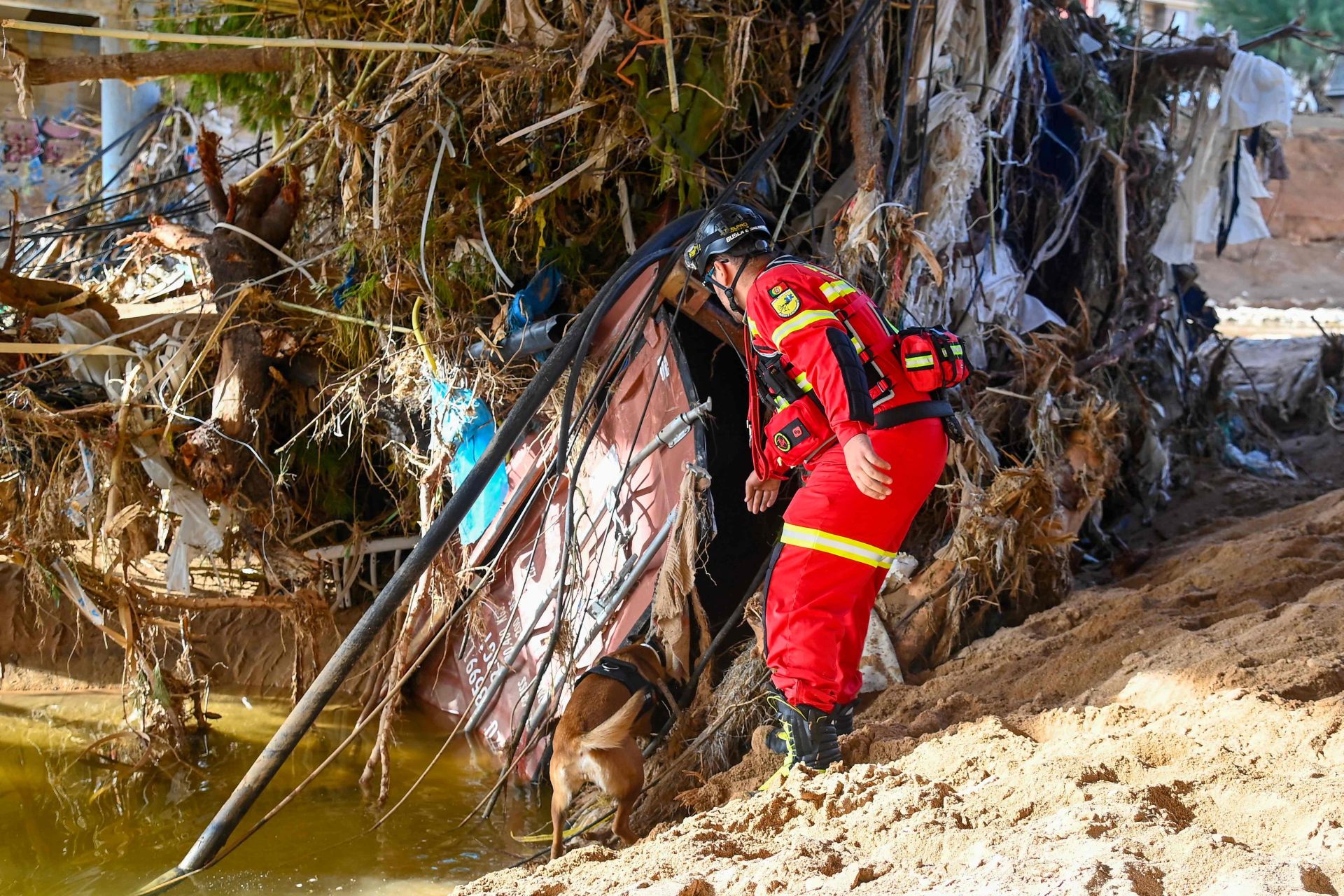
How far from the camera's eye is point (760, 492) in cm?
393

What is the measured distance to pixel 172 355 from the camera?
17.0 feet

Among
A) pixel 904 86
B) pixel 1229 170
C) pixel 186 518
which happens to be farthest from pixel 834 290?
pixel 1229 170

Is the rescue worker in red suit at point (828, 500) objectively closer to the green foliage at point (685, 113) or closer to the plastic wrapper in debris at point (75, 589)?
Result: the green foliage at point (685, 113)

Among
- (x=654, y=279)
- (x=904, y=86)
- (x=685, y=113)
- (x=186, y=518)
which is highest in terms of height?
(x=904, y=86)

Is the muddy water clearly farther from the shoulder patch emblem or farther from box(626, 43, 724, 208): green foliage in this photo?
box(626, 43, 724, 208): green foliage

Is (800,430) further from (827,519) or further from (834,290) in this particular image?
(834,290)

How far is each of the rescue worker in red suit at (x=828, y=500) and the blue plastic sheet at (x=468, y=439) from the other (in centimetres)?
169

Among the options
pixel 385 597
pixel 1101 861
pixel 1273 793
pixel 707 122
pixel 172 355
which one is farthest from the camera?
pixel 172 355

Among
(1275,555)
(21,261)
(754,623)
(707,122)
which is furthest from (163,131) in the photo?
(1275,555)

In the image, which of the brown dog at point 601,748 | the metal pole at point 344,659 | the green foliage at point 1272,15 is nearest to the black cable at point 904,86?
the metal pole at point 344,659

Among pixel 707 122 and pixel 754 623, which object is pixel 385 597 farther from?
pixel 707 122

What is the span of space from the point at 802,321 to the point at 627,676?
1.56 meters

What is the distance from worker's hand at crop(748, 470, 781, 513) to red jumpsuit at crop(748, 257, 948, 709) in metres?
0.36

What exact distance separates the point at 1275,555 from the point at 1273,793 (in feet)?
8.14
